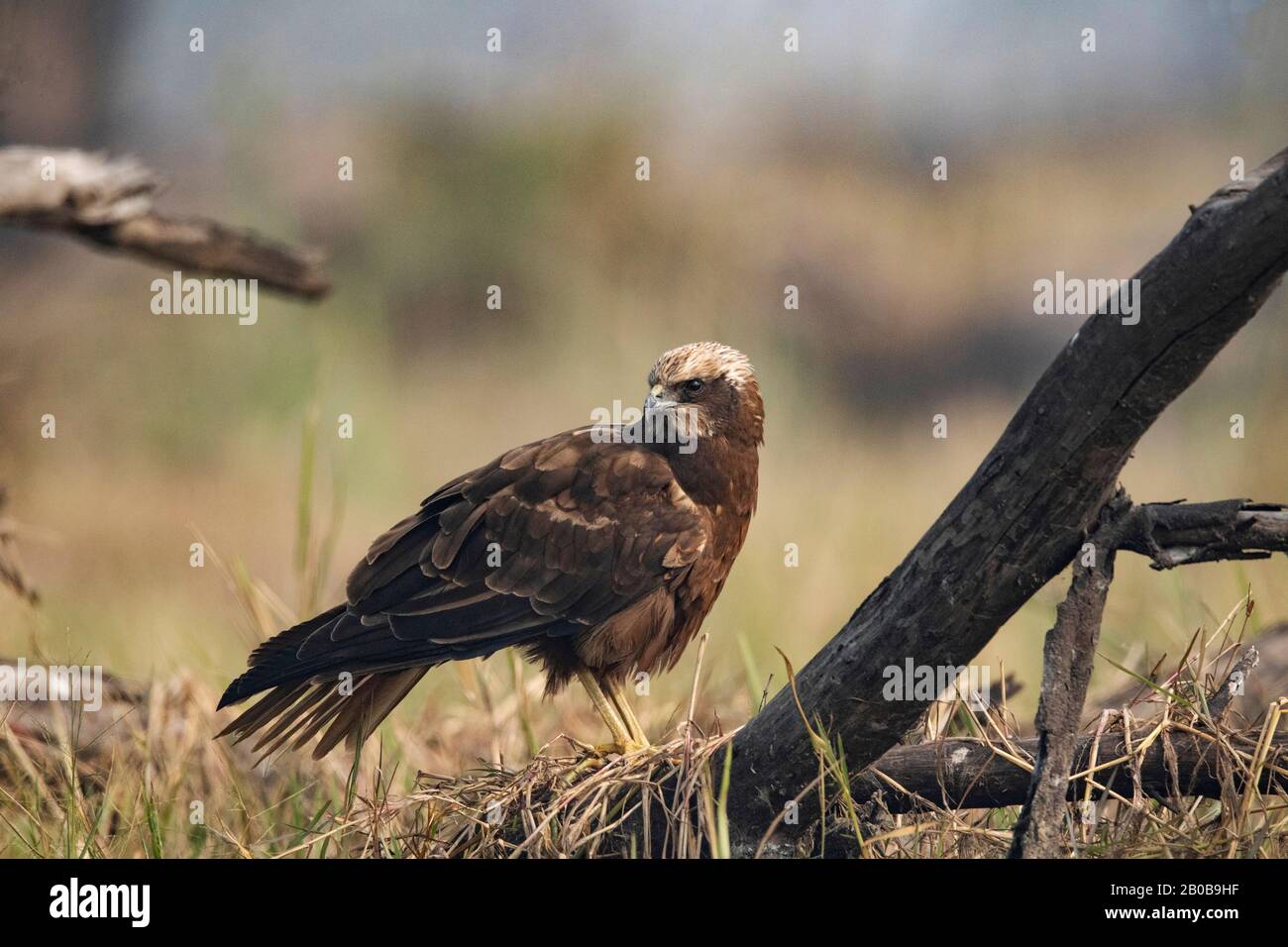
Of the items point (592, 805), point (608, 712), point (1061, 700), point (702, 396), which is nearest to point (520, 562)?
point (608, 712)

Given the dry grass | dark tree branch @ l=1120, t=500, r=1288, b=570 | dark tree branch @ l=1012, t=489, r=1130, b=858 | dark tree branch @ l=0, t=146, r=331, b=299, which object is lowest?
the dry grass

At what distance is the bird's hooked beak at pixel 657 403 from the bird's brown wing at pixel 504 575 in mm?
124

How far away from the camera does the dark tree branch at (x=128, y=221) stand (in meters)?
4.11

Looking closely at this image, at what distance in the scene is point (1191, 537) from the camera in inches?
86.7

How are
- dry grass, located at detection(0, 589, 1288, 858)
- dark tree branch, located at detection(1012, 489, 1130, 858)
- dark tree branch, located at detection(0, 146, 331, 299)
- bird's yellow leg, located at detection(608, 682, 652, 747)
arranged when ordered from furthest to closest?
dark tree branch, located at detection(0, 146, 331, 299) → bird's yellow leg, located at detection(608, 682, 652, 747) → dry grass, located at detection(0, 589, 1288, 858) → dark tree branch, located at detection(1012, 489, 1130, 858)

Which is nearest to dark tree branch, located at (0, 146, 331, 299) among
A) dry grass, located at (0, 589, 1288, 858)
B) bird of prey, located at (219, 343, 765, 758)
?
bird of prey, located at (219, 343, 765, 758)

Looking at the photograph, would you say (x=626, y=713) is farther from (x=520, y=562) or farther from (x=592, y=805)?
(x=592, y=805)

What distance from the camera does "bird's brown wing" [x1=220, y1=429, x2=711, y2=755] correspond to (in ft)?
11.0

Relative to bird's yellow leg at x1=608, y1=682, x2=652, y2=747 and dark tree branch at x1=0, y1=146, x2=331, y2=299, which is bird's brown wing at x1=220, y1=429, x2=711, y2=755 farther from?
dark tree branch at x1=0, y1=146, x2=331, y2=299

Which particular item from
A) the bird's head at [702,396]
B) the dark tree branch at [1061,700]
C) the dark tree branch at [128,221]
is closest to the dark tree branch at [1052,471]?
the dark tree branch at [1061,700]

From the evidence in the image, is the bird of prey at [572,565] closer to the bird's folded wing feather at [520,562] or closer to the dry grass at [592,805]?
the bird's folded wing feather at [520,562]

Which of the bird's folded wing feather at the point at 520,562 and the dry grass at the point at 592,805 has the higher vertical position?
the bird's folded wing feather at the point at 520,562

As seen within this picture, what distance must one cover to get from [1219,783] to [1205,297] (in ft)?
3.75

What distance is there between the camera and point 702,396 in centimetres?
357
